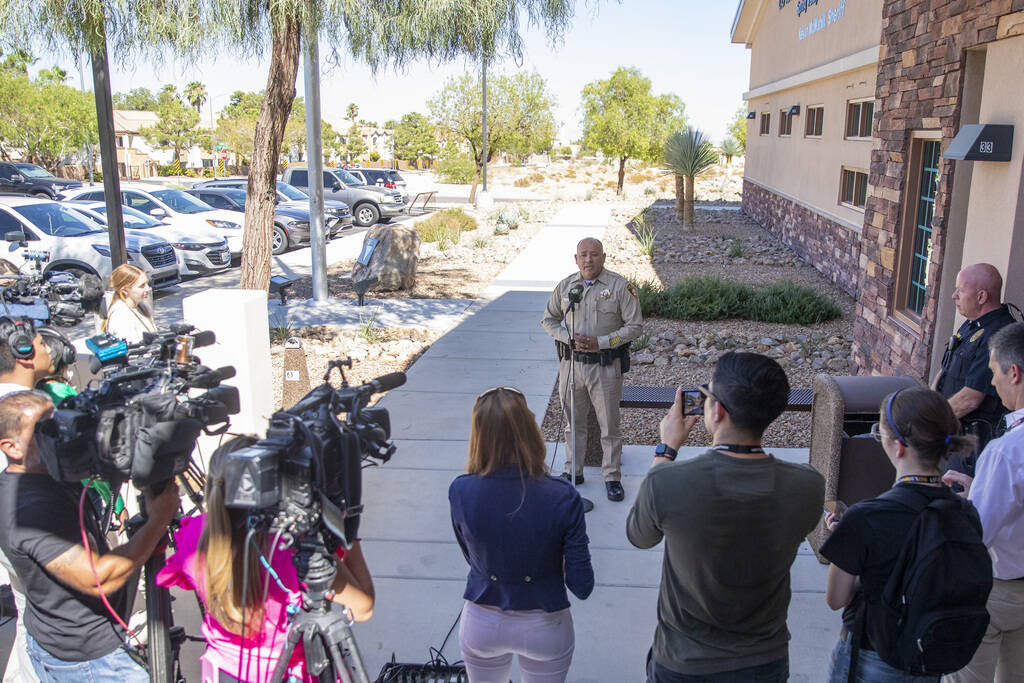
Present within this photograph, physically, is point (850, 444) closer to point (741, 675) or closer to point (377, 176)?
point (741, 675)

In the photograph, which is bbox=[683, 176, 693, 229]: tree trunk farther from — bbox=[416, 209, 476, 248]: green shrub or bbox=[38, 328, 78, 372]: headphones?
bbox=[38, 328, 78, 372]: headphones

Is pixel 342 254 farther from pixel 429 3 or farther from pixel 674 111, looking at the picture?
pixel 674 111

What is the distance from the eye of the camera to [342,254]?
19562 mm

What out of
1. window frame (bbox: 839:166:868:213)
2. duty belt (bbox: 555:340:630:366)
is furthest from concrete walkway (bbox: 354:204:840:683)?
window frame (bbox: 839:166:868:213)

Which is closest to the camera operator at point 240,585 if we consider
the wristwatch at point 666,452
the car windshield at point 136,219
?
the wristwatch at point 666,452

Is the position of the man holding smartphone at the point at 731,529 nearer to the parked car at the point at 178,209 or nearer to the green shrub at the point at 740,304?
the green shrub at the point at 740,304

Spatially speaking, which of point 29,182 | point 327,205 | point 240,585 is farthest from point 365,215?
point 240,585

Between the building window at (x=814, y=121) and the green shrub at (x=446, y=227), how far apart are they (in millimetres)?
8600

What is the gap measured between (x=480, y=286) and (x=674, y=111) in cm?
2546

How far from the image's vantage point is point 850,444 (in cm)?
489

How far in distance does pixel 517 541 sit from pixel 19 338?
2.42 meters

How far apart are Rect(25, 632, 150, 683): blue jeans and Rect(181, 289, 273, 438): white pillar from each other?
2911mm

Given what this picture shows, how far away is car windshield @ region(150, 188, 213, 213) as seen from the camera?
1939cm

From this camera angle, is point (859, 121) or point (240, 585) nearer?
point (240, 585)
